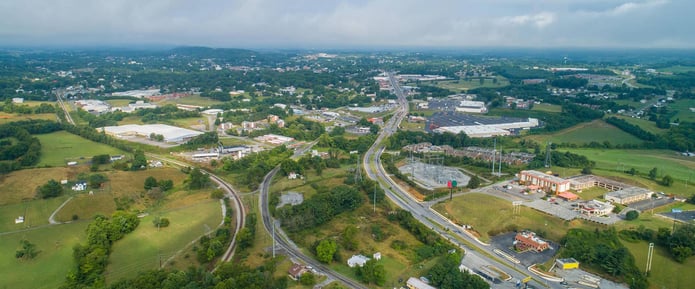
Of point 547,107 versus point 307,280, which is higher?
point 547,107

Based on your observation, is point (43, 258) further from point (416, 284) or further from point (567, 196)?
point (567, 196)

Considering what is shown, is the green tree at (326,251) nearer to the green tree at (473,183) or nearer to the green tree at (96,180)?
the green tree at (473,183)

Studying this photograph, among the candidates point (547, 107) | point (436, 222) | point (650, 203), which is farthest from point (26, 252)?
point (547, 107)

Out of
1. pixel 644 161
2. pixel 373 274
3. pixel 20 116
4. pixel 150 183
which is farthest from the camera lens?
pixel 20 116

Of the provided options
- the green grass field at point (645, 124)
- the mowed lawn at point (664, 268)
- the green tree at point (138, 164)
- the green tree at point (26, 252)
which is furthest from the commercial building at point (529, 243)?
the green grass field at point (645, 124)

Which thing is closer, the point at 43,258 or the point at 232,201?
the point at 43,258

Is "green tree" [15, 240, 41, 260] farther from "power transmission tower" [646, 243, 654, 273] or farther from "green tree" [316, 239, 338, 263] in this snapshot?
"power transmission tower" [646, 243, 654, 273]

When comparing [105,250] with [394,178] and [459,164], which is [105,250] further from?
[459,164]
